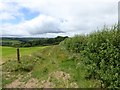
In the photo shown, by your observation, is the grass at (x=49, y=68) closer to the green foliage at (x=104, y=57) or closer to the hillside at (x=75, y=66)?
the hillside at (x=75, y=66)

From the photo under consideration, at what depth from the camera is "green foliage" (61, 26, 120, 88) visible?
424 inches

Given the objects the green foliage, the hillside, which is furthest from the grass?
the green foliage

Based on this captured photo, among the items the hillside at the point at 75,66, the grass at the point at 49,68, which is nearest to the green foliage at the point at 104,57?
the hillside at the point at 75,66

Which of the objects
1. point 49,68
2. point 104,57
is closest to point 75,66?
point 49,68

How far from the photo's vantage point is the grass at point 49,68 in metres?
12.3

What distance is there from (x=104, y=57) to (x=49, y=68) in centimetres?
429

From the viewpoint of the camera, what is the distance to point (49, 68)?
48.8 feet

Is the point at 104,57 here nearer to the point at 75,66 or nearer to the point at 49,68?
the point at 75,66

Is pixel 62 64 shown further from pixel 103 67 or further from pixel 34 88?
pixel 103 67

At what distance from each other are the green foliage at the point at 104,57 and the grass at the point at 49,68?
1.73ft

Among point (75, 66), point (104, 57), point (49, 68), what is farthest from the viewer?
point (49, 68)

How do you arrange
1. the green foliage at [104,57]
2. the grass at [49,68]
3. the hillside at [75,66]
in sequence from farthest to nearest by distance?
the grass at [49,68], the hillside at [75,66], the green foliage at [104,57]

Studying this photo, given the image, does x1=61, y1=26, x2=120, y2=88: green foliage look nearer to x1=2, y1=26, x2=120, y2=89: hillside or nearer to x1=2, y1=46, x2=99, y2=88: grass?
x1=2, y1=26, x2=120, y2=89: hillside

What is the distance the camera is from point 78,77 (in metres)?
12.4
